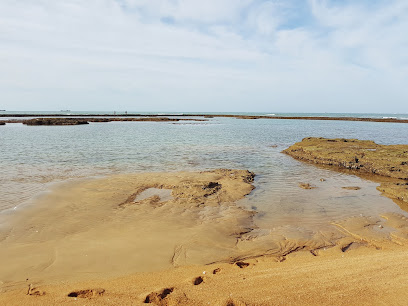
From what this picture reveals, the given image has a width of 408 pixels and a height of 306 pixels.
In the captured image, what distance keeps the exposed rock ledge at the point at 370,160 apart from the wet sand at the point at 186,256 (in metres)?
3.10

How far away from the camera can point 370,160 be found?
581 inches

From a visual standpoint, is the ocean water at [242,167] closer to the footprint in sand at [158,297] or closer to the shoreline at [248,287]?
the shoreline at [248,287]

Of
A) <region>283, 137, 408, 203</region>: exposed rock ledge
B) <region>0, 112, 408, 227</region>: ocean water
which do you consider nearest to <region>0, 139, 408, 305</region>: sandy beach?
<region>0, 112, 408, 227</region>: ocean water

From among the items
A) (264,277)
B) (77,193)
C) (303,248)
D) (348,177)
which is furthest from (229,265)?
(348,177)

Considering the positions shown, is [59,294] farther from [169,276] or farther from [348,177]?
[348,177]

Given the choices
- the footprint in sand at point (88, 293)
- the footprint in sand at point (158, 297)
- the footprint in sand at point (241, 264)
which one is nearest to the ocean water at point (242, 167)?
the footprint in sand at point (241, 264)

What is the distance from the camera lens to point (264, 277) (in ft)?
14.3

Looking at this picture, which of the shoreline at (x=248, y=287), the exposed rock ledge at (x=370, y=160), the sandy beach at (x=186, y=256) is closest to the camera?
the shoreline at (x=248, y=287)

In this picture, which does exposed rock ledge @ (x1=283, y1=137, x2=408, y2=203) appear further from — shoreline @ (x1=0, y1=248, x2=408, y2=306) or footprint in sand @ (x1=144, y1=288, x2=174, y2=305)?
footprint in sand @ (x1=144, y1=288, x2=174, y2=305)

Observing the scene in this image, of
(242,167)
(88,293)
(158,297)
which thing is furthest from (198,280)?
(242,167)

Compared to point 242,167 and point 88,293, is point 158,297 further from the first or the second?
point 242,167

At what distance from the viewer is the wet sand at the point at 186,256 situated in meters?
3.94

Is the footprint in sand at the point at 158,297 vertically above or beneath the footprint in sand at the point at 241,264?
above

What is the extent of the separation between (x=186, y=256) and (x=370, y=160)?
1344 centimetres
